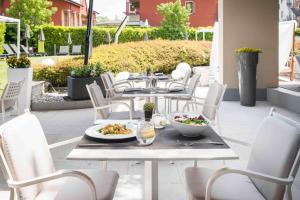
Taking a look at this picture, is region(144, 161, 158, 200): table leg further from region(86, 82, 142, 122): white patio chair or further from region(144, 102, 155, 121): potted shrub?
region(86, 82, 142, 122): white patio chair

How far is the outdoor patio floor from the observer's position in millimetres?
3519

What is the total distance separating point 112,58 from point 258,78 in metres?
5.84

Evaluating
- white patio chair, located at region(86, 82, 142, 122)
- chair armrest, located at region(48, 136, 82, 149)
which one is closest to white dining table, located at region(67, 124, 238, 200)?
white patio chair, located at region(86, 82, 142, 122)

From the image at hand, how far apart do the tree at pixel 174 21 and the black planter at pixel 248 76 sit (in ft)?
56.6

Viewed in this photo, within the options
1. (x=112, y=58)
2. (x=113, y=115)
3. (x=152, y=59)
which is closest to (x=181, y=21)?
(x=152, y=59)

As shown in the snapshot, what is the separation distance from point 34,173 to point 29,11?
91.6 feet

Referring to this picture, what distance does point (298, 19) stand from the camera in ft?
38.5

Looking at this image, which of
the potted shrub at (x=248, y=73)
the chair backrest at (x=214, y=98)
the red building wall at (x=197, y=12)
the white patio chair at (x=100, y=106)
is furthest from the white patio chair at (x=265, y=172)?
the red building wall at (x=197, y=12)

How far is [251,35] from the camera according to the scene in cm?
919

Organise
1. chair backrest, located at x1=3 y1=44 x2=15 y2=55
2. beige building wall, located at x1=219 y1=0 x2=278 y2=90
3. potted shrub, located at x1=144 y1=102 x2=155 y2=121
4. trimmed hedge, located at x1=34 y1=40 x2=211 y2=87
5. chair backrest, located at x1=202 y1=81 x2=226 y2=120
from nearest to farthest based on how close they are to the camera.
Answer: potted shrub, located at x1=144 y1=102 x2=155 y2=121
chair backrest, located at x1=202 y1=81 x2=226 y2=120
beige building wall, located at x1=219 y1=0 x2=278 y2=90
trimmed hedge, located at x1=34 y1=40 x2=211 y2=87
chair backrest, located at x1=3 y1=44 x2=15 y2=55

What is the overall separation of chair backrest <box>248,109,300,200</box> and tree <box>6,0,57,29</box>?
27.5 m

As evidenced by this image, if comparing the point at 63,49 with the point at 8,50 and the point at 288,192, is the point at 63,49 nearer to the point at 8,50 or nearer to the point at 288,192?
the point at 8,50

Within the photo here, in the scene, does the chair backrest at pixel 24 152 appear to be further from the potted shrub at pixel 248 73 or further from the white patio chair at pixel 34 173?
the potted shrub at pixel 248 73

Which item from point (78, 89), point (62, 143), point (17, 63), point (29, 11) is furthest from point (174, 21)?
point (62, 143)
